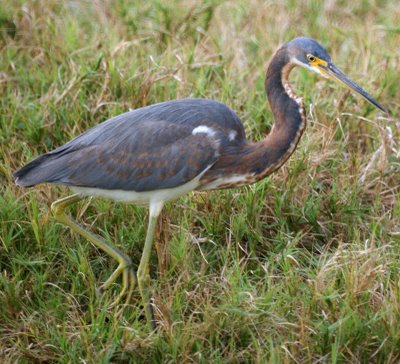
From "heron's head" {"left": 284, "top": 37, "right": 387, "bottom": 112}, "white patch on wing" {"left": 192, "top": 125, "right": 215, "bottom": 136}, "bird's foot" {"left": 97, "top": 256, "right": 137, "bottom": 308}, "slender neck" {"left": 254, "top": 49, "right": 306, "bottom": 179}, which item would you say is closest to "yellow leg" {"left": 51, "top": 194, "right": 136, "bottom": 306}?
"bird's foot" {"left": 97, "top": 256, "right": 137, "bottom": 308}

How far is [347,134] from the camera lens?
5609 mm

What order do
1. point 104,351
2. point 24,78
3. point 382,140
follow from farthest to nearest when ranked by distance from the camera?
point 24,78 < point 382,140 < point 104,351

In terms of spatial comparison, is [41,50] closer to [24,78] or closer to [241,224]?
[24,78]

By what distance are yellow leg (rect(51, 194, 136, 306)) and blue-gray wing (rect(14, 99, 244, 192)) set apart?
205 mm

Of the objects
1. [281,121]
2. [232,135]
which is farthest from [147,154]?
[281,121]

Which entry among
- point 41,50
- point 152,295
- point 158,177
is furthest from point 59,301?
point 41,50

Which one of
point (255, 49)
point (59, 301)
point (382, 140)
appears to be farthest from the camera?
point (255, 49)

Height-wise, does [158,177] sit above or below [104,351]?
above

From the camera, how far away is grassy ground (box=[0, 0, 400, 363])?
397cm

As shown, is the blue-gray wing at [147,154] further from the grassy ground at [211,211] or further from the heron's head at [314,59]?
the heron's head at [314,59]

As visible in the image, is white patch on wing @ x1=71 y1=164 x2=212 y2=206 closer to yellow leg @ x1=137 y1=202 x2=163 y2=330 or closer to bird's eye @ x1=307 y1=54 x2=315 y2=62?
yellow leg @ x1=137 y1=202 x2=163 y2=330

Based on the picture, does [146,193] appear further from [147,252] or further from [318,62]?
[318,62]

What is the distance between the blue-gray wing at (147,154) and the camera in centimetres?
444

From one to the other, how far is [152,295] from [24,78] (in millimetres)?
2328
